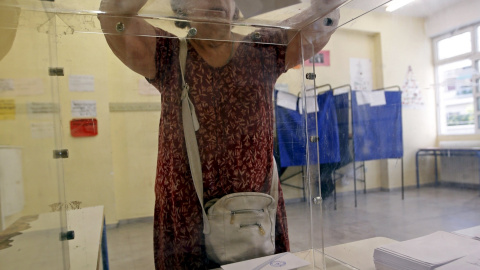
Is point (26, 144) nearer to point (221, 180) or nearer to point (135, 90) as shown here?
point (135, 90)

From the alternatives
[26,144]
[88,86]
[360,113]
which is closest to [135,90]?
[88,86]

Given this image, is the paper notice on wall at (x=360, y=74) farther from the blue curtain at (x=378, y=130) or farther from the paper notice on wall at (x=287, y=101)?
the paper notice on wall at (x=287, y=101)

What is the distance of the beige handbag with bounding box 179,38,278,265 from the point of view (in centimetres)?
69

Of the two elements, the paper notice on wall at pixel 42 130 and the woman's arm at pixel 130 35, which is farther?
the woman's arm at pixel 130 35

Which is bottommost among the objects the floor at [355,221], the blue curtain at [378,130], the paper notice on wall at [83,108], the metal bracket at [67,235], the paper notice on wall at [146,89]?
the floor at [355,221]

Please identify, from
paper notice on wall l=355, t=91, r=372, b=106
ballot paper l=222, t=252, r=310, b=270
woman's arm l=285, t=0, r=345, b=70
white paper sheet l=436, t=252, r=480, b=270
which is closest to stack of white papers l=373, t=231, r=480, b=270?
white paper sheet l=436, t=252, r=480, b=270

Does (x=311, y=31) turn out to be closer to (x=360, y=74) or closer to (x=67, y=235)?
(x=67, y=235)

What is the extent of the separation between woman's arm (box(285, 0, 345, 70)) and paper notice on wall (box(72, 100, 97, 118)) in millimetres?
525

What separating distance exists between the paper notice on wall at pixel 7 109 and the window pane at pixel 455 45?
122 centimetres

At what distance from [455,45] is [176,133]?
1.01m

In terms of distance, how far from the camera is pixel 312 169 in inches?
33.6

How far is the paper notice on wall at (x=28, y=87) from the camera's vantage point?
0.45m

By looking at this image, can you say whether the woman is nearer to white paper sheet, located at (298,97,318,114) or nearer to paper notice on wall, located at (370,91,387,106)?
white paper sheet, located at (298,97,318,114)

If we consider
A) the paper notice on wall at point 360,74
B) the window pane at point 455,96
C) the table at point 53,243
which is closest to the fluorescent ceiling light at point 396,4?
the window pane at point 455,96
